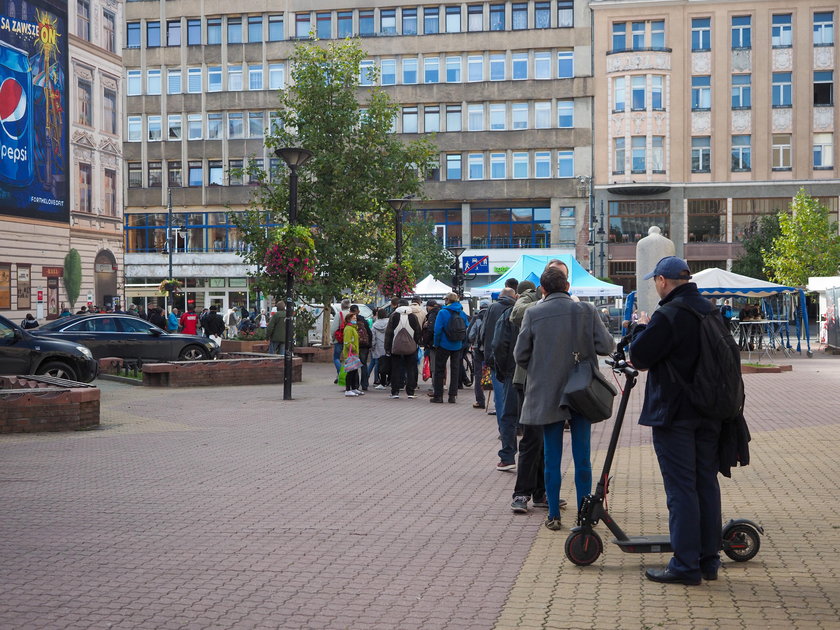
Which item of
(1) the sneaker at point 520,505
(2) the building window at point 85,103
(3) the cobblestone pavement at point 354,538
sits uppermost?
(2) the building window at point 85,103

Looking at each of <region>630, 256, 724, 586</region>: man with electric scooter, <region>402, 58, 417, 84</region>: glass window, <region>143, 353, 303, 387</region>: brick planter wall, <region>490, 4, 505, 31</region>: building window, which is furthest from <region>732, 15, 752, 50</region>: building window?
<region>630, 256, 724, 586</region>: man with electric scooter

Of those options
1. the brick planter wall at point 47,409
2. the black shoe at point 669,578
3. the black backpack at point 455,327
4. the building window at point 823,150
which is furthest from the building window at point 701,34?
the black shoe at point 669,578

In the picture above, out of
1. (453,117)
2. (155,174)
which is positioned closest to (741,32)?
(453,117)

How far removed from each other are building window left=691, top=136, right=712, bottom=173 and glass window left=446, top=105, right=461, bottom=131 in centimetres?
1325

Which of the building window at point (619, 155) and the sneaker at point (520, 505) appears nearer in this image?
the sneaker at point (520, 505)

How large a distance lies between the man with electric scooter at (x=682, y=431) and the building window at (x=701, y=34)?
57.8m

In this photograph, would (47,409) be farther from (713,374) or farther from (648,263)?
(648,263)

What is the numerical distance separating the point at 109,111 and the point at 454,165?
21375 mm

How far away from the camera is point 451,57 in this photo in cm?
6359

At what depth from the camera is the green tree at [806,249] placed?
4953 cm

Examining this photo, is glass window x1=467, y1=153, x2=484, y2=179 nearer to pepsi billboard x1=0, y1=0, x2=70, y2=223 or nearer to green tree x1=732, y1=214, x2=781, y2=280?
green tree x1=732, y1=214, x2=781, y2=280

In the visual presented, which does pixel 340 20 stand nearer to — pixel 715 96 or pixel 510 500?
pixel 715 96

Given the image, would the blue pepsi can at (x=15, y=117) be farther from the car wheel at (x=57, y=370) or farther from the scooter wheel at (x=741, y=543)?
the scooter wheel at (x=741, y=543)

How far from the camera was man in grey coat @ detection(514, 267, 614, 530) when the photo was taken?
23.9ft
